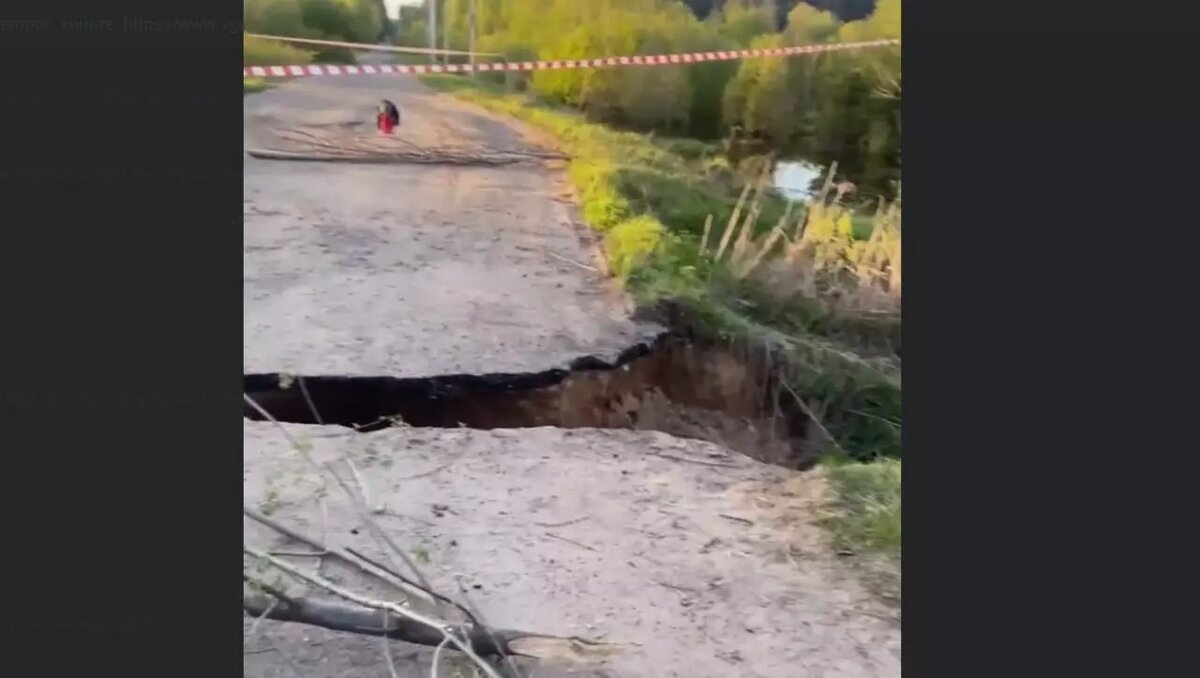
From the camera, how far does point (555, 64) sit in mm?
2363

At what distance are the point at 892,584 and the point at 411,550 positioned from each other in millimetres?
1160

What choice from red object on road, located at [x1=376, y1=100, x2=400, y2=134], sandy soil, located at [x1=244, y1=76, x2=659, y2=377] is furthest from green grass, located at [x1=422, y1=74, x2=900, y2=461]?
red object on road, located at [x1=376, y1=100, x2=400, y2=134]

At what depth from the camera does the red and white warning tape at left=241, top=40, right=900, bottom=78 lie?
222 cm

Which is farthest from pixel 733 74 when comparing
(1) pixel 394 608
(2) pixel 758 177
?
(1) pixel 394 608

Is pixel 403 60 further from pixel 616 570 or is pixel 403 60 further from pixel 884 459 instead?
pixel 884 459

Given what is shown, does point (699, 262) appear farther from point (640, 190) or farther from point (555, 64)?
point (555, 64)

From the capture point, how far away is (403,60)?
2270 millimetres

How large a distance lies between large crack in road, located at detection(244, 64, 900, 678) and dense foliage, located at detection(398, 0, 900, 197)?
0.81 ft

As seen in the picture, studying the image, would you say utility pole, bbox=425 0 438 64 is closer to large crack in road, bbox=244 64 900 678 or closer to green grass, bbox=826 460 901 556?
large crack in road, bbox=244 64 900 678

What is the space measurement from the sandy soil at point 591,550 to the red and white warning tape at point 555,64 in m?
0.85

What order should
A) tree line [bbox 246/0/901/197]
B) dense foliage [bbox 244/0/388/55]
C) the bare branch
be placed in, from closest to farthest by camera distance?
1. the bare branch
2. dense foliage [bbox 244/0/388/55]
3. tree line [bbox 246/0/901/197]

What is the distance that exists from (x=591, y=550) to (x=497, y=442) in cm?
35

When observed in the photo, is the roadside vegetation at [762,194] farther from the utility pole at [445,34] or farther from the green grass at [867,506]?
the utility pole at [445,34]

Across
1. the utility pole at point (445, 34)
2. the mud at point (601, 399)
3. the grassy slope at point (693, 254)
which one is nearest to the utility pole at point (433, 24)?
the utility pole at point (445, 34)
